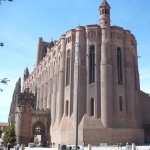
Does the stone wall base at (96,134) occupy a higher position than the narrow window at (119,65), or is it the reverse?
the narrow window at (119,65)

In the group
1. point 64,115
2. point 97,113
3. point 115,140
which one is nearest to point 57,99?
point 64,115

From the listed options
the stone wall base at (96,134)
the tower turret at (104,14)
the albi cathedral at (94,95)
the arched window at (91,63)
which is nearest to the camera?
the stone wall base at (96,134)

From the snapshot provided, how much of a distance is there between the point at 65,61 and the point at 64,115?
11.3 metres

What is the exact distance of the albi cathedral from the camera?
52438 millimetres

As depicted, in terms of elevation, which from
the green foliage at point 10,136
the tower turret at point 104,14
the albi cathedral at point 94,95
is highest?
the tower turret at point 104,14

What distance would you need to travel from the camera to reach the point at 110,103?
172 feet

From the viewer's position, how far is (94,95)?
177 ft

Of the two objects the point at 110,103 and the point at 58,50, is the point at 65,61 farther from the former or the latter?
the point at 110,103

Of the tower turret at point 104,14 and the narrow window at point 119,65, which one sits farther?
the tower turret at point 104,14

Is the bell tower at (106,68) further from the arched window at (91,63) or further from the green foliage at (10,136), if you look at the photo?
the green foliage at (10,136)

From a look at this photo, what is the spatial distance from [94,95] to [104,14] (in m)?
17.3

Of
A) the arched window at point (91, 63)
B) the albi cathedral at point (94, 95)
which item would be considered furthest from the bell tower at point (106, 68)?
the arched window at point (91, 63)

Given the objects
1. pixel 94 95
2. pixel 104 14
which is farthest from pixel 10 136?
pixel 104 14

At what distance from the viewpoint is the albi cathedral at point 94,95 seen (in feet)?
172
